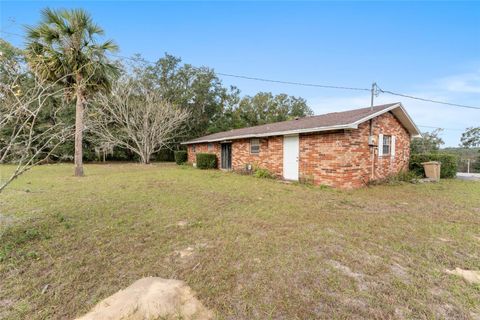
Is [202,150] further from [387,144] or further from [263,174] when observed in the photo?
[387,144]

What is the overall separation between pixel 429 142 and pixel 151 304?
28.7m

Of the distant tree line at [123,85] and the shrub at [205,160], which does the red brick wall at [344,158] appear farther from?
the distant tree line at [123,85]

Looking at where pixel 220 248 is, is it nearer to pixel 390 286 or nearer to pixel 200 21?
pixel 390 286

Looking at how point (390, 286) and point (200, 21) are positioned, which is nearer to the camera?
point (390, 286)

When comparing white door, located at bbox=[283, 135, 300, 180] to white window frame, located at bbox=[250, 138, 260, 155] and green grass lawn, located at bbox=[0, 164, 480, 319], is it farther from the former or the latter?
green grass lawn, located at bbox=[0, 164, 480, 319]

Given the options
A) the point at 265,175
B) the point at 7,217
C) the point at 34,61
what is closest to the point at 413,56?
the point at 265,175

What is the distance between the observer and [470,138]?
22.2m

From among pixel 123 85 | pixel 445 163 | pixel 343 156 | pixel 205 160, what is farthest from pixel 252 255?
pixel 123 85

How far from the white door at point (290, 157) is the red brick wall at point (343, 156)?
217 mm

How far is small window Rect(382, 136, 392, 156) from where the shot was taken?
912 cm

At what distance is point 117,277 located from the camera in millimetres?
2314

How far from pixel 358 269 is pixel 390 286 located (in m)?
0.35

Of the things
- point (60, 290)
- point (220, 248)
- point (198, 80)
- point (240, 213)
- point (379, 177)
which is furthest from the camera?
point (198, 80)

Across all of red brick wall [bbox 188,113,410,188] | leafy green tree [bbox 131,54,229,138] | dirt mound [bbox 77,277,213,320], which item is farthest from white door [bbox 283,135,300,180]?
leafy green tree [bbox 131,54,229,138]
